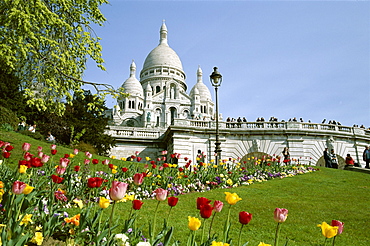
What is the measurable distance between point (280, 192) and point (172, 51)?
2941 inches

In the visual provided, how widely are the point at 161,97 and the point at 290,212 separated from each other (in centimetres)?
5947

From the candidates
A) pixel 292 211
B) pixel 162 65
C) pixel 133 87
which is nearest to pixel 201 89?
pixel 162 65

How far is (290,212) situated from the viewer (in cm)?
617

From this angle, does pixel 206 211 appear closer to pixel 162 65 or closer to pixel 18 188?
pixel 18 188

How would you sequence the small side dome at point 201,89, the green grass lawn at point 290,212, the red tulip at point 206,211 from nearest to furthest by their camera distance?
1. the red tulip at point 206,211
2. the green grass lawn at point 290,212
3. the small side dome at point 201,89

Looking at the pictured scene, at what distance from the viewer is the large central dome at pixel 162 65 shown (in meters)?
Result: 73.4

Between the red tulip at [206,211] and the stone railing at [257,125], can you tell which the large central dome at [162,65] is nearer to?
the stone railing at [257,125]

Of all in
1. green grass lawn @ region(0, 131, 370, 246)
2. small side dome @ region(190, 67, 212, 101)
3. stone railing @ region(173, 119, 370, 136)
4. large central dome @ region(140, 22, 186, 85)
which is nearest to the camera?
green grass lawn @ region(0, 131, 370, 246)

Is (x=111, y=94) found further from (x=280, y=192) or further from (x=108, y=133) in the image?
(x=108, y=133)

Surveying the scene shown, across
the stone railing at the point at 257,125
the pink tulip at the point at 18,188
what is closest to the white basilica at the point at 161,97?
the stone railing at the point at 257,125

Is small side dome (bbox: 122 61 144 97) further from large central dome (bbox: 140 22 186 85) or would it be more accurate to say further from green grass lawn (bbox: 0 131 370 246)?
green grass lawn (bbox: 0 131 370 246)

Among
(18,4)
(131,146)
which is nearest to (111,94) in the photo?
(18,4)

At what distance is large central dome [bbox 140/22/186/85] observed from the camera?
241 ft

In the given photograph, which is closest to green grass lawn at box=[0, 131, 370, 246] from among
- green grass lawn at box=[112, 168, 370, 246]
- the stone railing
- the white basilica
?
green grass lawn at box=[112, 168, 370, 246]
